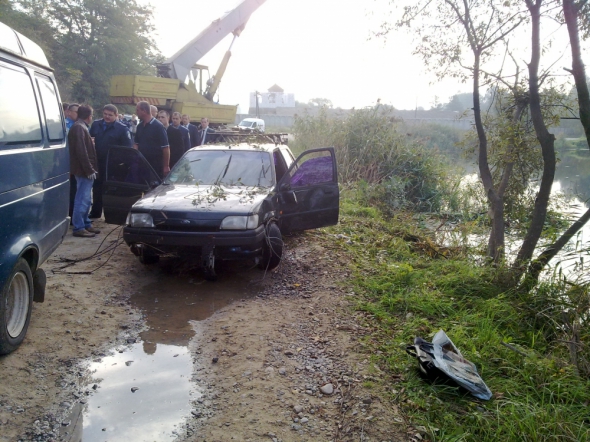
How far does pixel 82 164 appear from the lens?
6410mm

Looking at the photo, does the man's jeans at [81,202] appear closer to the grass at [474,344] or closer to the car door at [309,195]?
the car door at [309,195]

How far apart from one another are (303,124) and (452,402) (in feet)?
45.3

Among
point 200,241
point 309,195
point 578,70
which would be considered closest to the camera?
point 578,70

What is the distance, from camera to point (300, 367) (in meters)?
3.65

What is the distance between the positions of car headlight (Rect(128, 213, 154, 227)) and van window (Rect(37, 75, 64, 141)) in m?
1.08

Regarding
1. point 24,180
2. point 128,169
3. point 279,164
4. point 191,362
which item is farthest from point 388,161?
point 24,180

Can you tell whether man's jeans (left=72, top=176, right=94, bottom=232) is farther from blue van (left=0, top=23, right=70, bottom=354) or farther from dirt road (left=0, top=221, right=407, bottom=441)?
blue van (left=0, top=23, right=70, bottom=354)

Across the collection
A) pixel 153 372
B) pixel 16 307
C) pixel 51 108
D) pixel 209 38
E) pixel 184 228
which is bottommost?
pixel 153 372

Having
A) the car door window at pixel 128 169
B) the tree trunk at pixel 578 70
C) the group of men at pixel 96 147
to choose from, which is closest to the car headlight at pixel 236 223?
the car door window at pixel 128 169

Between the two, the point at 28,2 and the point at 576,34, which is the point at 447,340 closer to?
the point at 576,34

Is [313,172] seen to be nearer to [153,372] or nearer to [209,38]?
[153,372]

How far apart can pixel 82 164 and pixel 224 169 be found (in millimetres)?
1924

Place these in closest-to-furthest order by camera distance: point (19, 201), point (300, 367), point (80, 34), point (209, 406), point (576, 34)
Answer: point (209, 406), point (19, 201), point (300, 367), point (576, 34), point (80, 34)

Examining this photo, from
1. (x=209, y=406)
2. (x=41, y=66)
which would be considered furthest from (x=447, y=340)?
(x=41, y=66)
